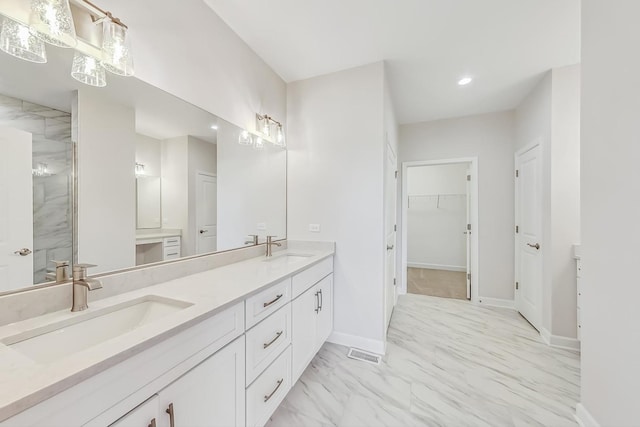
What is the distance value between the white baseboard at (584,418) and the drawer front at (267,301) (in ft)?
6.08

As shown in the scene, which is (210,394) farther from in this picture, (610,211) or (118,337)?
(610,211)

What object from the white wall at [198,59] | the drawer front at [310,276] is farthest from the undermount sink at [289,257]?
the white wall at [198,59]

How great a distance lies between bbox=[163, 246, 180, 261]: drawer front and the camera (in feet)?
4.72

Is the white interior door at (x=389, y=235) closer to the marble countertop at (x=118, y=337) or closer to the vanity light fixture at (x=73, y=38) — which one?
the marble countertop at (x=118, y=337)

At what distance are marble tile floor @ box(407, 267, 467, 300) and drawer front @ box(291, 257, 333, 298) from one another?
2.30 m

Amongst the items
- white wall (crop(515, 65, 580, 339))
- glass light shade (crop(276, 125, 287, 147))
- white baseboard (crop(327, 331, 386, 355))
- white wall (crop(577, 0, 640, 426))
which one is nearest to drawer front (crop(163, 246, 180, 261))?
glass light shade (crop(276, 125, 287, 147))

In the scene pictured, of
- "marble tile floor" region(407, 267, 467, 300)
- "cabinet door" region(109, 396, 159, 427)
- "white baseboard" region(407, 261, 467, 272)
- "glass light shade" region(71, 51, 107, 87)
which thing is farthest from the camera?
"white baseboard" region(407, 261, 467, 272)

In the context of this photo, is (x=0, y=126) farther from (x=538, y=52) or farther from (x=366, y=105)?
(x=538, y=52)

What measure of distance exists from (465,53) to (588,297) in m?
2.06

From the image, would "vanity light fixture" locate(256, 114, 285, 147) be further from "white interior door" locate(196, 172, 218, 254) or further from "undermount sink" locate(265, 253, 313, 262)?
"undermount sink" locate(265, 253, 313, 262)

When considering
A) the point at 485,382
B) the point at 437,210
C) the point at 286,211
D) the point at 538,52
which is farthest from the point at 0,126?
the point at 437,210

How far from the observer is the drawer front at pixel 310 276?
1.66 meters

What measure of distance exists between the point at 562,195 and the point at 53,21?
369 centimetres

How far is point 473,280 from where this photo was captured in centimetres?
344
